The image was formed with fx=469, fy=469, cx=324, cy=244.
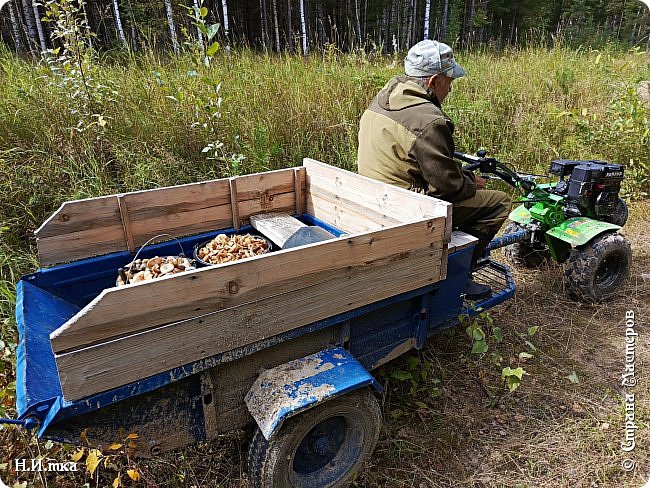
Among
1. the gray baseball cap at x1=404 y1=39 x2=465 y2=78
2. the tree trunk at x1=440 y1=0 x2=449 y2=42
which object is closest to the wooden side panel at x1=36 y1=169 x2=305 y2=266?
the gray baseball cap at x1=404 y1=39 x2=465 y2=78

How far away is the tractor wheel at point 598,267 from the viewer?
3791 mm

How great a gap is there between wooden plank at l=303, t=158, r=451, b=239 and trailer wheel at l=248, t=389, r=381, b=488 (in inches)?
39.6

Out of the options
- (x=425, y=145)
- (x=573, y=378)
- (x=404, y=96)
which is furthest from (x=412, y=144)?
(x=573, y=378)

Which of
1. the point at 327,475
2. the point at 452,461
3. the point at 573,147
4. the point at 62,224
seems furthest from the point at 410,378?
the point at 573,147

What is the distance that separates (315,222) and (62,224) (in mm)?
1623

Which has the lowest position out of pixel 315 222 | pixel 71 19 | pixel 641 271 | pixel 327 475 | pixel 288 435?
pixel 641 271

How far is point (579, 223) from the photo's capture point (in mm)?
3857

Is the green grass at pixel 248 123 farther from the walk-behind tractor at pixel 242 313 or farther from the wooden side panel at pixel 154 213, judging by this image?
the walk-behind tractor at pixel 242 313

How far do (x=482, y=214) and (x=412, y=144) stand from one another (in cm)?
85

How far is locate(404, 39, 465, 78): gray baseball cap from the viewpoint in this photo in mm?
3033

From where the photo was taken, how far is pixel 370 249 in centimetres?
222

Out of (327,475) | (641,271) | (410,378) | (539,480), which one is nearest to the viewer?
(327,475)

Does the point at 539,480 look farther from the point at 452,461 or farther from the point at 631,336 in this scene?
the point at 631,336

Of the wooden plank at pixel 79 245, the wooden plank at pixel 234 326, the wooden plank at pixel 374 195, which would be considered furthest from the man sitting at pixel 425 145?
the wooden plank at pixel 79 245
